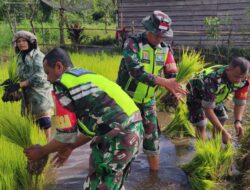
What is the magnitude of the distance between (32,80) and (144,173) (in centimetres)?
163

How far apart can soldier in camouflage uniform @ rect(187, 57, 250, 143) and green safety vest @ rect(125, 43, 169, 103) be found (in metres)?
0.55

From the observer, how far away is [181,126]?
206 inches

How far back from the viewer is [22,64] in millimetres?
4234

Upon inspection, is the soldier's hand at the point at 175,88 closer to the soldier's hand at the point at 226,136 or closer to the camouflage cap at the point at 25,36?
the soldier's hand at the point at 226,136

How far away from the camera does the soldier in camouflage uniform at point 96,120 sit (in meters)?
2.17

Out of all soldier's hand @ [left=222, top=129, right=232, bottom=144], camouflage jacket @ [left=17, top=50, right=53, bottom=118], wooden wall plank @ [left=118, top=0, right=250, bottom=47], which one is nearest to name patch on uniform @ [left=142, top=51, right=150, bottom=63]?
soldier's hand @ [left=222, top=129, right=232, bottom=144]

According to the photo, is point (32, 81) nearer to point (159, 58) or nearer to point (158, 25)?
point (159, 58)

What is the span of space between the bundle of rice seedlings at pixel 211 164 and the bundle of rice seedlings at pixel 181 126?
4.55 feet

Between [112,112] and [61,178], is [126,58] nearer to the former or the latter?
[112,112]

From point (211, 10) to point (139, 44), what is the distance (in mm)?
9812

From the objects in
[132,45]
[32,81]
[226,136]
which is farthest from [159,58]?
[32,81]

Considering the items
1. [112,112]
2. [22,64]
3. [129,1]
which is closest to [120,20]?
[129,1]

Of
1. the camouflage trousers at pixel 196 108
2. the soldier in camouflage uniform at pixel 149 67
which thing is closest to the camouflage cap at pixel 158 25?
the soldier in camouflage uniform at pixel 149 67

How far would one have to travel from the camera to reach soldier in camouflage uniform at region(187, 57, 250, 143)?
3.57 metres
